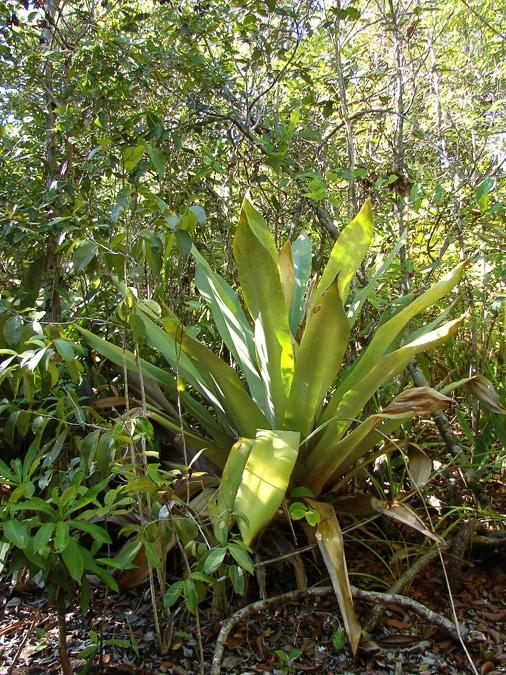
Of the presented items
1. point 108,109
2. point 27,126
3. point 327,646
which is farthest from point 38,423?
point 27,126

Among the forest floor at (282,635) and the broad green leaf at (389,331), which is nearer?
the forest floor at (282,635)

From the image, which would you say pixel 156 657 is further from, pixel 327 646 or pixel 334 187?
pixel 334 187

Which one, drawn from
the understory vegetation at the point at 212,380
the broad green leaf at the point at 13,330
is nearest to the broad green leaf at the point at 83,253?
the understory vegetation at the point at 212,380

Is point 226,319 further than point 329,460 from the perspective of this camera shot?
Yes

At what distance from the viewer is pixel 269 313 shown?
1.72 metres

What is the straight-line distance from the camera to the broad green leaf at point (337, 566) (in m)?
1.31

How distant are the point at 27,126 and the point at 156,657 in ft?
7.59

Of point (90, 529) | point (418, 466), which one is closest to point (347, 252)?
point (418, 466)

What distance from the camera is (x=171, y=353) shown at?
1.88 meters

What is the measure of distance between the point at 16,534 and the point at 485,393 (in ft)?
4.33

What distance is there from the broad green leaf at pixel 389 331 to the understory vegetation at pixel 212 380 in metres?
0.01

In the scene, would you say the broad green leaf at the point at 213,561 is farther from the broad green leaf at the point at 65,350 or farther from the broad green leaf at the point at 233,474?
the broad green leaf at the point at 65,350

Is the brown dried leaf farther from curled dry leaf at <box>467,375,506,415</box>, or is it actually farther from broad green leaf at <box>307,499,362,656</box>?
curled dry leaf at <box>467,375,506,415</box>

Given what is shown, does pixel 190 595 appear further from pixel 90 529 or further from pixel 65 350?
pixel 65 350
